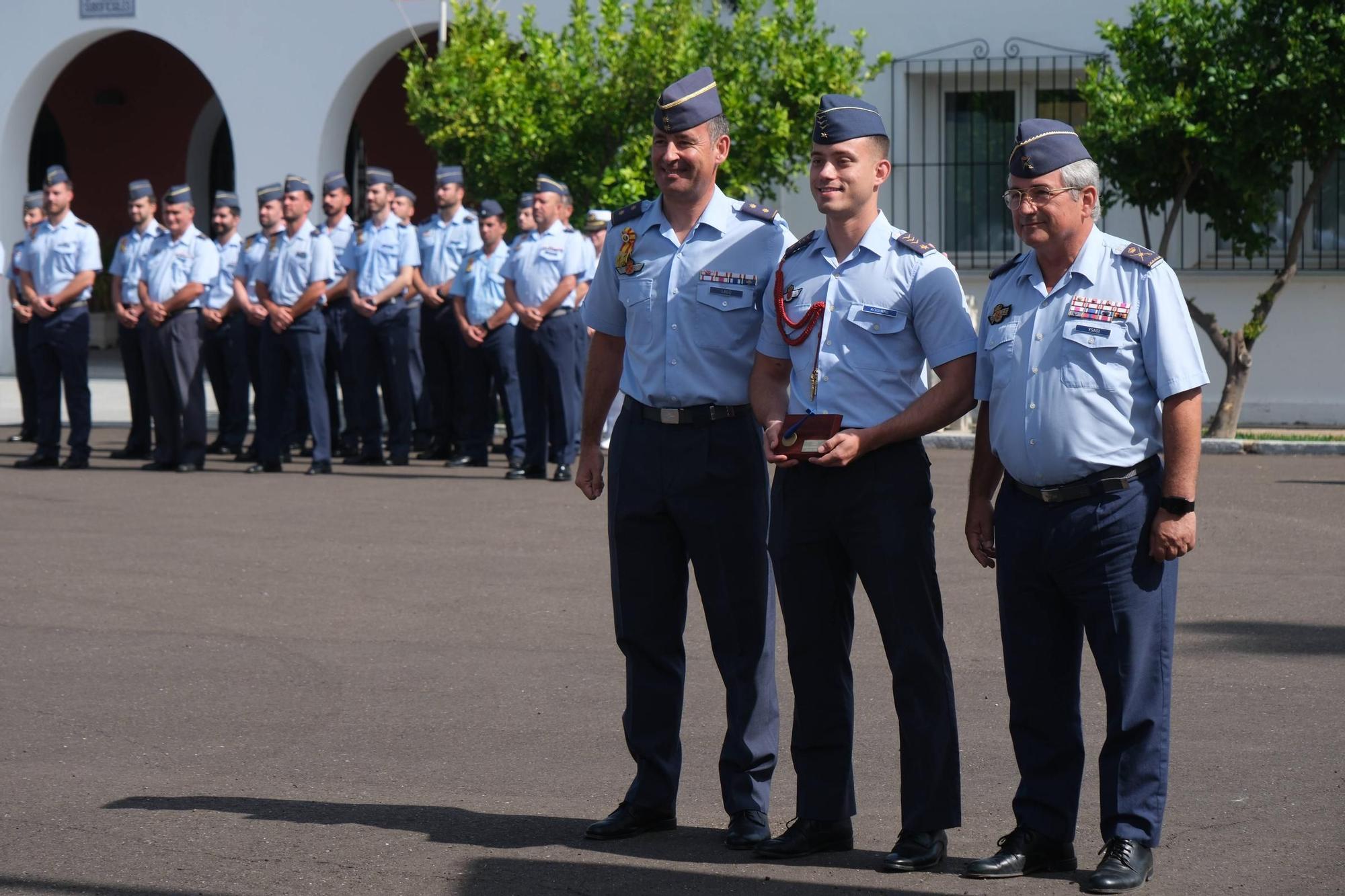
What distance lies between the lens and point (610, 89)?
53.7ft

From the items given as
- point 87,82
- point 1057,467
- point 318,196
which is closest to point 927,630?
point 1057,467

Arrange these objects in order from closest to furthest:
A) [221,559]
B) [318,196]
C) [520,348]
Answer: [221,559]
[520,348]
[318,196]

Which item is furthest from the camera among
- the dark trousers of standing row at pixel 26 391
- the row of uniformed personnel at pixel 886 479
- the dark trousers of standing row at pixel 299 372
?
the dark trousers of standing row at pixel 26 391

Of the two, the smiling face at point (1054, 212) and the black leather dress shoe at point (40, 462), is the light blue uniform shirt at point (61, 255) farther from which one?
the smiling face at point (1054, 212)

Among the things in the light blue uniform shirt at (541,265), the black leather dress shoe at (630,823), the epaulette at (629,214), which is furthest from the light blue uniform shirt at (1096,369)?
the light blue uniform shirt at (541,265)

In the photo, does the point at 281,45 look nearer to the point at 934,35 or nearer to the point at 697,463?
the point at 934,35

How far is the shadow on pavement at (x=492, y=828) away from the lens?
4781 mm

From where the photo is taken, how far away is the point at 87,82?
2711 centimetres

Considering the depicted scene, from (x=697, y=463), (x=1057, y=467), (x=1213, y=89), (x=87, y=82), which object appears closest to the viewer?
(x=1057, y=467)

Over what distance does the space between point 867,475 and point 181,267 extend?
10.8 metres

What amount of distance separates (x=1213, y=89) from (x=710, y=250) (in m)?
11.4

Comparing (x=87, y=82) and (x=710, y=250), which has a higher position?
(x=87, y=82)

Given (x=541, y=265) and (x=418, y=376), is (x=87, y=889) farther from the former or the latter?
(x=418, y=376)

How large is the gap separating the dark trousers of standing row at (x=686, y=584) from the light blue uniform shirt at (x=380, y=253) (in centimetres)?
992
